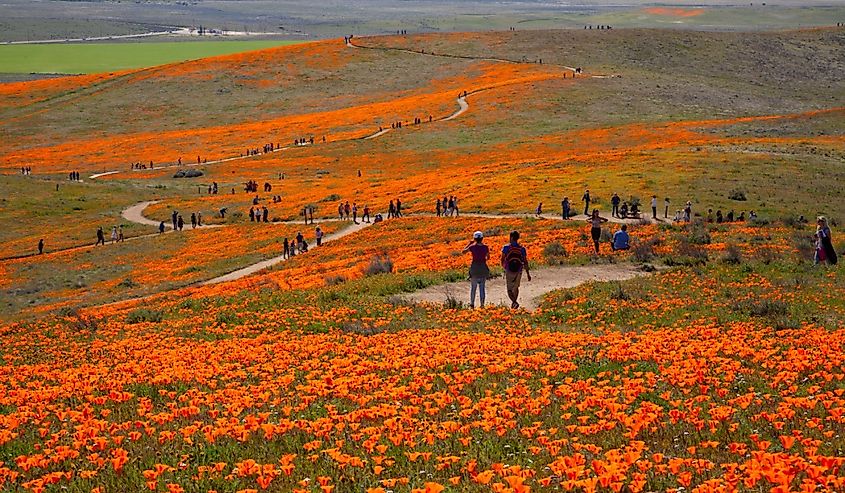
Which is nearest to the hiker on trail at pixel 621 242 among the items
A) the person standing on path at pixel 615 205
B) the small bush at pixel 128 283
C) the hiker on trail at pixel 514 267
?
the hiker on trail at pixel 514 267

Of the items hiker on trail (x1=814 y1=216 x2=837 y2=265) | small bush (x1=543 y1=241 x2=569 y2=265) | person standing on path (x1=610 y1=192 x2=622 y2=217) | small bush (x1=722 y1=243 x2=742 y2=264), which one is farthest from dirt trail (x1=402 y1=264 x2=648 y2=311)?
person standing on path (x1=610 y1=192 x2=622 y2=217)

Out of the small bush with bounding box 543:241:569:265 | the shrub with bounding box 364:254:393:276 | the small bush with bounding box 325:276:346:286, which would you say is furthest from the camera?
the shrub with bounding box 364:254:393:276

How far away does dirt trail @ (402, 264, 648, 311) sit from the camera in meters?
24.9

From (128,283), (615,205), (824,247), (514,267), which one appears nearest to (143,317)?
(514,267)

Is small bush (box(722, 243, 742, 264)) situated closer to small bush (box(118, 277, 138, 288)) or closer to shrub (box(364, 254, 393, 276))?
shrub (box(364, 254, 393, 276))

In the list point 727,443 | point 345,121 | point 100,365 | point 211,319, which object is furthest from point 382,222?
point 345,121

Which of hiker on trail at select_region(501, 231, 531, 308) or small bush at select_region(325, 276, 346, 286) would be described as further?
small bush at select_region(325, 276, 346, 286)

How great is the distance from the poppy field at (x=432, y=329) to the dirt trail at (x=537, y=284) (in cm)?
41

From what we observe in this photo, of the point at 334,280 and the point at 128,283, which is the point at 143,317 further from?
the point at 128,283

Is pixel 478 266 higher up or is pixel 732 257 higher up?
pixel 478 266

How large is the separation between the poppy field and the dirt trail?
0.41 metres

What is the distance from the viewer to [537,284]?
27.2 m

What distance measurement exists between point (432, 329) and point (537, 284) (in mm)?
9362

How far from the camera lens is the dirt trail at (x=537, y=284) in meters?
24.9
